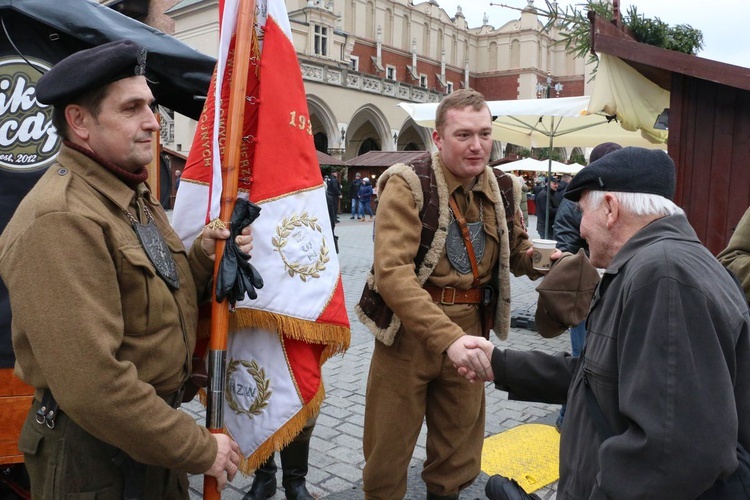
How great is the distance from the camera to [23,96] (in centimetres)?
283

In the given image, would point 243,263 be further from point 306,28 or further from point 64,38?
point 306,28

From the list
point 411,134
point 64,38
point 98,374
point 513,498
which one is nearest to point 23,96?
point 64,38

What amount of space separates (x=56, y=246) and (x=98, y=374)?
0.37m

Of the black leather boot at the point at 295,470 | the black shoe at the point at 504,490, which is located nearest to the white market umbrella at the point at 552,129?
the black leather boot at the point at 295,470

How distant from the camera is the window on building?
3528cm

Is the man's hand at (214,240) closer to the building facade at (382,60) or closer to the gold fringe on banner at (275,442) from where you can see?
the gold fringe on banner at (275,442)

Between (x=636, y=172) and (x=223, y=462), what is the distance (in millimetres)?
1583

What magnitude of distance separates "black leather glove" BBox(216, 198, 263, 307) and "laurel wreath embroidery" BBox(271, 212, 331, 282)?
1.02ft

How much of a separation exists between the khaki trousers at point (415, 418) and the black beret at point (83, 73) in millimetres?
1730

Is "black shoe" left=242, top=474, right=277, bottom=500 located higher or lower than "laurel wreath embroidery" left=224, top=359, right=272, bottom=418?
lower

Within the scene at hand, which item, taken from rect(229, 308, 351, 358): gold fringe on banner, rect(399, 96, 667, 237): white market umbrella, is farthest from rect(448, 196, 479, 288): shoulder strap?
rect(399, 96, 667, 237): white market umbrella

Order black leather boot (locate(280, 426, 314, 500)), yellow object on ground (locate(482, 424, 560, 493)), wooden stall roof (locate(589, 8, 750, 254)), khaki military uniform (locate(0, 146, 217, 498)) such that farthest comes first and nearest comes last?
wooden stall roof (locate(589, 8, 750, 254)), yellow object on ground (locate(482, 424, 560, 493)), black leather boot (locate(280, 426, 314, 500)), khaki military uniform (locate(0, 146, 217, 498))

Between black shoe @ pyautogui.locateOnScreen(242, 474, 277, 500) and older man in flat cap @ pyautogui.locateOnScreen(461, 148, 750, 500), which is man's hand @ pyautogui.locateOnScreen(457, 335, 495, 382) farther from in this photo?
black shoe @ pyautogui.locateOnScreen(242, 474, 277, 500)

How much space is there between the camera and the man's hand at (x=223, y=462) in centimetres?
192
